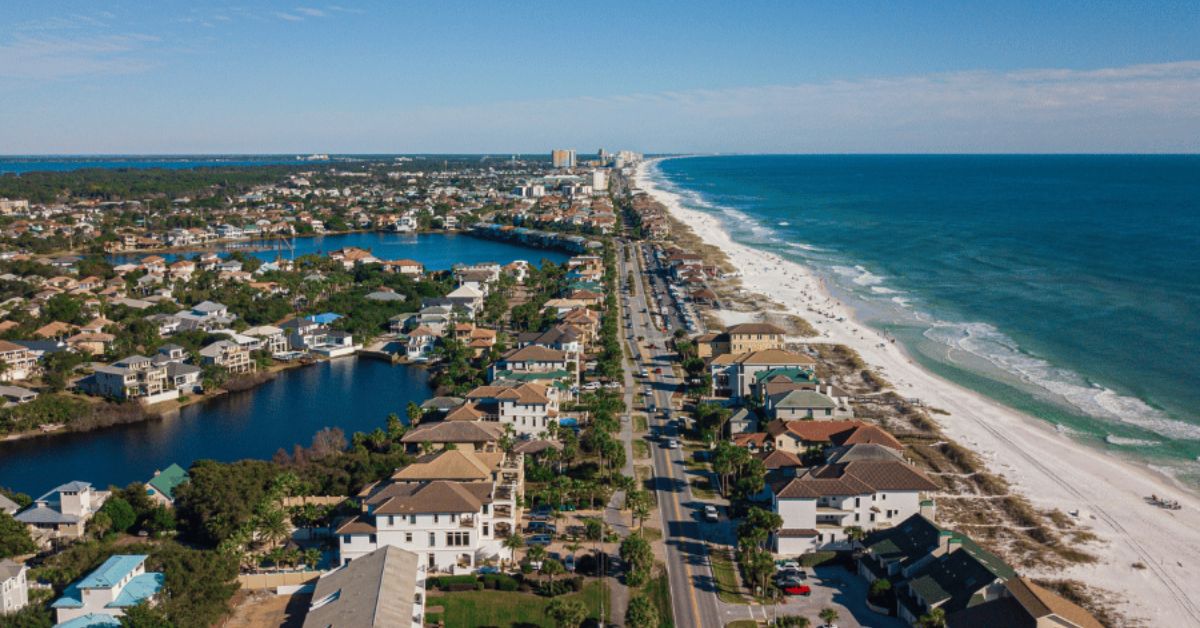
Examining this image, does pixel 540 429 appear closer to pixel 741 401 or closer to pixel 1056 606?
pixel 741 401

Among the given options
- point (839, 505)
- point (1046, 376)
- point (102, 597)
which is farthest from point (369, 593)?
point (1046, 376)

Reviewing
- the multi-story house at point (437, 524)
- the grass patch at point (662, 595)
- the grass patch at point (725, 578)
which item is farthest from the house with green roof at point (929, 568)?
the multi-story house at point (437, 524)

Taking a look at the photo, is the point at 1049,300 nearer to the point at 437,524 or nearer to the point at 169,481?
the point at 437,524

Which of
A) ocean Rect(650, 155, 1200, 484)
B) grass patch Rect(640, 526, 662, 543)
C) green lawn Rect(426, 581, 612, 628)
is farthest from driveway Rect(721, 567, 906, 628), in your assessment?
ocean Rect(650, 155, 1200, 484)

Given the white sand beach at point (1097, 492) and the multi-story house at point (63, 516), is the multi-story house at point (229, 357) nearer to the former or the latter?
the multi-story house at point (63, 516)

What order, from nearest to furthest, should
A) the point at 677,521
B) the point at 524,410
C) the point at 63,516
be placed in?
the point at 63,516, the point at 677,521, the point at 524,410

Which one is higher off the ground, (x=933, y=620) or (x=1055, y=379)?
(x=1055, y=379)

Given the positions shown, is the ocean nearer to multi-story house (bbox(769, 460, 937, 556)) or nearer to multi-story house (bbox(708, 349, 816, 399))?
multi-story house (bbox(708, 349, 816, 399))
